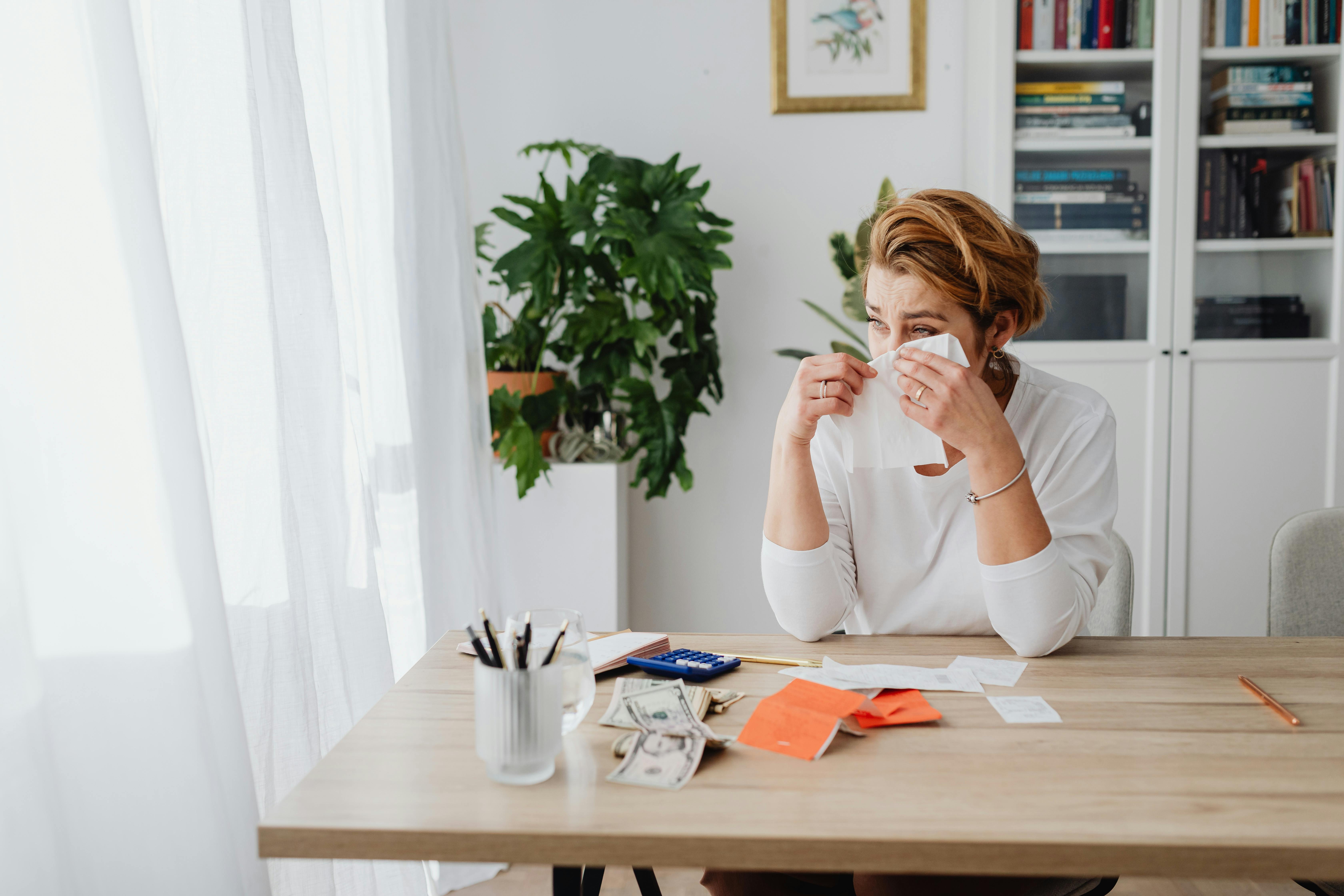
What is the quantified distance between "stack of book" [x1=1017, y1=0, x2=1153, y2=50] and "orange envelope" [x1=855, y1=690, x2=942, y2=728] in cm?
220

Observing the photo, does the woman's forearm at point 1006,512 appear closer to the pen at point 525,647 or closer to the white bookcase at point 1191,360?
the pen at point 525,647

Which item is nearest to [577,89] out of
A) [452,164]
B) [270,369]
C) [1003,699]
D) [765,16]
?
[765,16]

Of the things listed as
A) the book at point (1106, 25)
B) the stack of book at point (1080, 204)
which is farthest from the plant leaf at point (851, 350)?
the book at point (1106, 25)

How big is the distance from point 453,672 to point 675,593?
6.20ft

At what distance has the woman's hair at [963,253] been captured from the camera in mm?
1262

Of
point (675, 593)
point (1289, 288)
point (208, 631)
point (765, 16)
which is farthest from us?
point (675, 593)

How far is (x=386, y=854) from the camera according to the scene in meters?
0.70

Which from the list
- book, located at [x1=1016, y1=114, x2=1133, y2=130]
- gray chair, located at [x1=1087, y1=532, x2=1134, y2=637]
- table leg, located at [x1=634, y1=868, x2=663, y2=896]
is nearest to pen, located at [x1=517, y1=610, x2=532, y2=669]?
table leg, located at [x1=634, y1=868, x2=663, y2=896]

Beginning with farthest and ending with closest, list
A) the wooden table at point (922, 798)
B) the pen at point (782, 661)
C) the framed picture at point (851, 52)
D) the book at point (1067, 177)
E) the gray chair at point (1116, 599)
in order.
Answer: the framed picture at point (851, 52), the book at point (1067, 177), the gray chair at point (1116, 599), the pen at point (782, 661), the wooden table at point (922, 798)

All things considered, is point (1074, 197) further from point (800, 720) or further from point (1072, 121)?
point (800, 720)

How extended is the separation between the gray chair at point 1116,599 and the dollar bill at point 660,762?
95 centimetres

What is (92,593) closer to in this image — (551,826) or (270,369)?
(270,369)

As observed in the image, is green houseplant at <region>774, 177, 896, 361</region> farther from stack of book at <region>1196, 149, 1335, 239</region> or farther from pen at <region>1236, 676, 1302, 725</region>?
pen at <region>1236, 676, 1302, 725</region>

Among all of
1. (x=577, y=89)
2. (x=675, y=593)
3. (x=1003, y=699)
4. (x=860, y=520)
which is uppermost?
(x=577, y=89)
